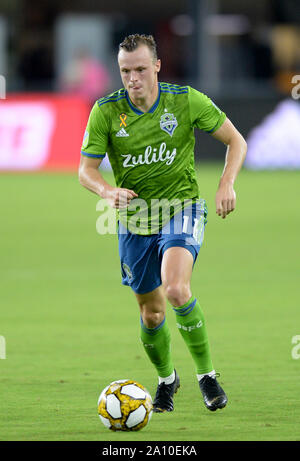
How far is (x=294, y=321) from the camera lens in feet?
28.6

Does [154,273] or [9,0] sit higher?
[154,273]

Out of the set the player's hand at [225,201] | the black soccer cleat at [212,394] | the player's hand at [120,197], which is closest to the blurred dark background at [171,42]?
the player's hand at [225,201]

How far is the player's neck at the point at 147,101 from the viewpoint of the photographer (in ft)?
20.4

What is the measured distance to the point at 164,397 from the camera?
6.09m

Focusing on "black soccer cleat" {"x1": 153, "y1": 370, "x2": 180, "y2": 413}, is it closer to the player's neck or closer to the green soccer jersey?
the green soccer jersey

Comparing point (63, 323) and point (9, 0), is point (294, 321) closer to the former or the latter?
point (63, 323)

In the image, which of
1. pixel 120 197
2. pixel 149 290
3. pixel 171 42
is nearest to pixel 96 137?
pixel 120 197

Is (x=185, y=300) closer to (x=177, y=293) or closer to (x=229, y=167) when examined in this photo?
(x=177, y=293)

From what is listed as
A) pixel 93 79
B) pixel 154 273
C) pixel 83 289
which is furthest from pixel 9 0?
pixel 154 273

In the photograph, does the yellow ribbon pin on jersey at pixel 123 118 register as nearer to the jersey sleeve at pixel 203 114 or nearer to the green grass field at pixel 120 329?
the jersey sleeve at pixel 203 114

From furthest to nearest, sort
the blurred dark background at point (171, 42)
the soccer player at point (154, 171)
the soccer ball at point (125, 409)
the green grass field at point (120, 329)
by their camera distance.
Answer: the blurred dark background at point (171, 42) → the soccer player at point (154, 171) → the green grass field at point (120, 329) → the soccer ball at point (125, 409)

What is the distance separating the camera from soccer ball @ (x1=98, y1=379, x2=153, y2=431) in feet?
17.9

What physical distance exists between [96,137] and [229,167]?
78 centimetres

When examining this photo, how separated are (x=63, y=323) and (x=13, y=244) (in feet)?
16.5
